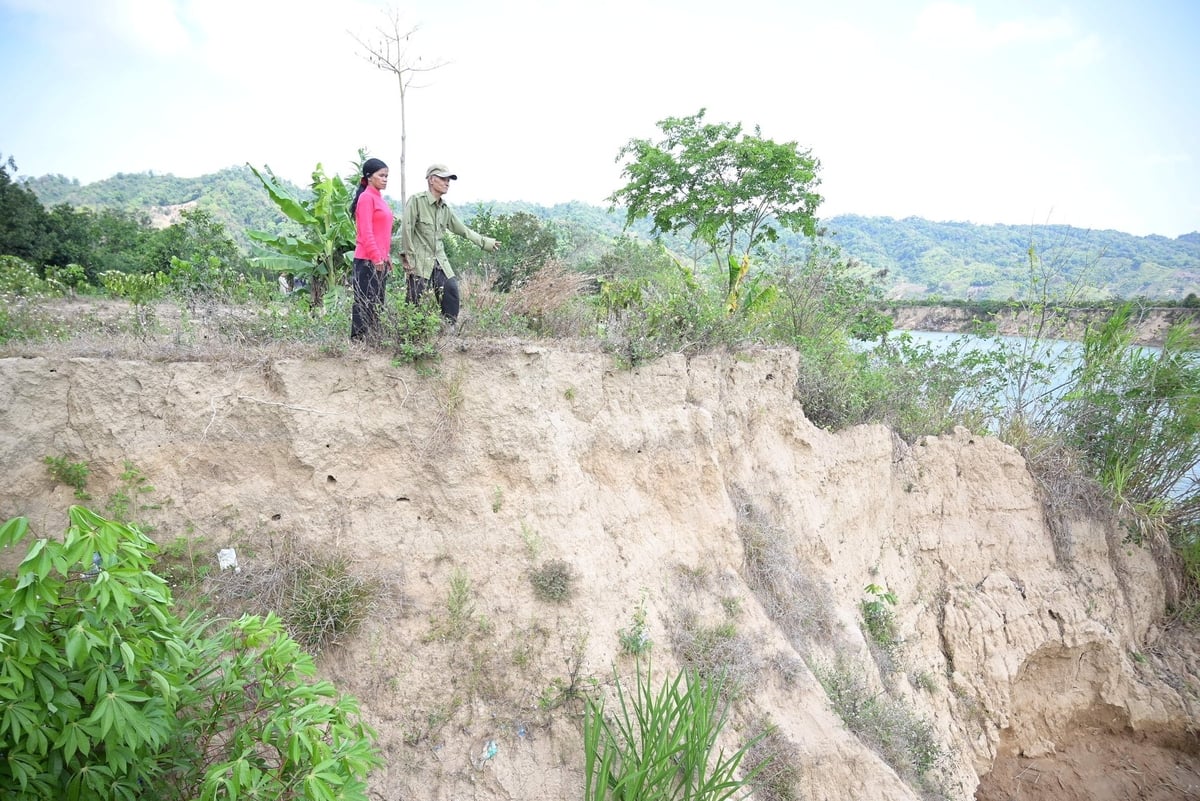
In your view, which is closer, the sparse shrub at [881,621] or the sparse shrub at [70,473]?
the sparse shrub at [70,473]

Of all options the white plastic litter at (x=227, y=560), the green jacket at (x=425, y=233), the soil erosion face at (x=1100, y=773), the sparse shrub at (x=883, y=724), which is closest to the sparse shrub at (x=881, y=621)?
the sparse shrub at (x=883, y=724)

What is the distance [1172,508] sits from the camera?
8688 millimetres

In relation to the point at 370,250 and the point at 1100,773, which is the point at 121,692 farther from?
the point at 1100,773

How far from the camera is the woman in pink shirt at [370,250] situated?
4.69 metres

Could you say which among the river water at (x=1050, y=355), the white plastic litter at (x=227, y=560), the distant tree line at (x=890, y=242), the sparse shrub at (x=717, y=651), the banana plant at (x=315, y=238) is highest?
the distant tree line at (x=890, y=242)

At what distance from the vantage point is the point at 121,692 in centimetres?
204

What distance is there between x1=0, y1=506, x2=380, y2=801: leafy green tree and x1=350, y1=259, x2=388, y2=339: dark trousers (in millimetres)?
2550

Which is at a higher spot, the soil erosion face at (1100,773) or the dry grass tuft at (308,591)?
the dry grass tuft at (308,591)

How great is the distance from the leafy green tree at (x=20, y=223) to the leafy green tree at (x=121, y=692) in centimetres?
1802

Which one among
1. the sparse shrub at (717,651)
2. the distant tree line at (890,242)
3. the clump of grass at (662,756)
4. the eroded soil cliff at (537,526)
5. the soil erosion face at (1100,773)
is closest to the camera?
the clump of grass at (662,756)

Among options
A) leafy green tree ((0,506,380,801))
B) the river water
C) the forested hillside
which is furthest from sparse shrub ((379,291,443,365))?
the river water

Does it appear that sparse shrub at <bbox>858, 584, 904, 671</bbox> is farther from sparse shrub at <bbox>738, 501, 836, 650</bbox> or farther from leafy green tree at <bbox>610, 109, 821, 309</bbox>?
leafy green tree at <bbox>610, 109, 821, 309</bbox>

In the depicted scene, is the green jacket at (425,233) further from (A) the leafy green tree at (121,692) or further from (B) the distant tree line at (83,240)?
(B) the distant tree line at (83,240)

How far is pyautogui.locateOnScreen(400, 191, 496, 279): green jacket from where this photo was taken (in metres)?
5.12
